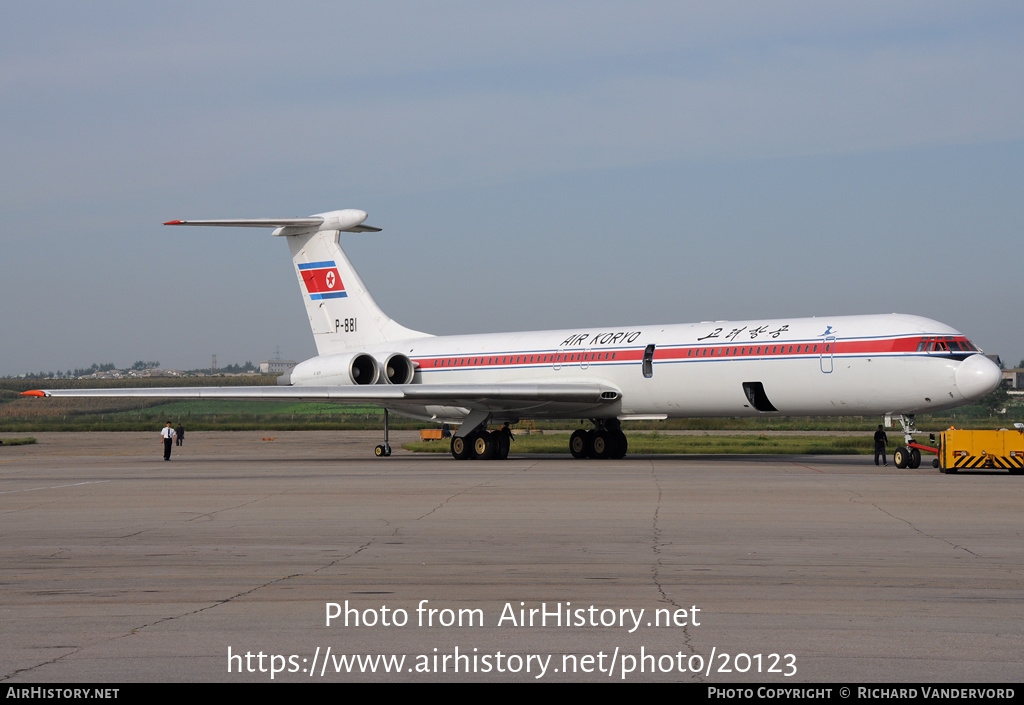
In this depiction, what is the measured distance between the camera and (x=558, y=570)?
10.0 meters

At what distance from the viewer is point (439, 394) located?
29.3 meters

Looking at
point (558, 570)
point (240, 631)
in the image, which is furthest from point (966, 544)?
point (240, 631)

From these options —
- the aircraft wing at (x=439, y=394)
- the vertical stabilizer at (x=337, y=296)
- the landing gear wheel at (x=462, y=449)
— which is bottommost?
the landing gear wheel at (x=462, y=449)

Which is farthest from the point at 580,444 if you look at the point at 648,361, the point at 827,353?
the point at 827,353

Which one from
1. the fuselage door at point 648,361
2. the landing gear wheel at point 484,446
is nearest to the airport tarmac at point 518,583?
the fuselage door at point 648,361

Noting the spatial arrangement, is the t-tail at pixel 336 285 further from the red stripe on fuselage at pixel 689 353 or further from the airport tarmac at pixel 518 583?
the airport tarmac at pixel 518 583

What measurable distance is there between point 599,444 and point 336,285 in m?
11.0

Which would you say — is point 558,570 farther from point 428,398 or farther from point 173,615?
point 428,398

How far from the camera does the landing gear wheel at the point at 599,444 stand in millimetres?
31219

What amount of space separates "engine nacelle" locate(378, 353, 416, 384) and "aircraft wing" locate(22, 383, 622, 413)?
11.2 feet

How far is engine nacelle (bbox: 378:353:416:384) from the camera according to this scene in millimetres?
33969

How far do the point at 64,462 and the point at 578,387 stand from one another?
15.1 meters

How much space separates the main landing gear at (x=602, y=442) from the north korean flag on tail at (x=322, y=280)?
33.2 feet

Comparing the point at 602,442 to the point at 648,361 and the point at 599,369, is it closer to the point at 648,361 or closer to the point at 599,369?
the point at 599,369
